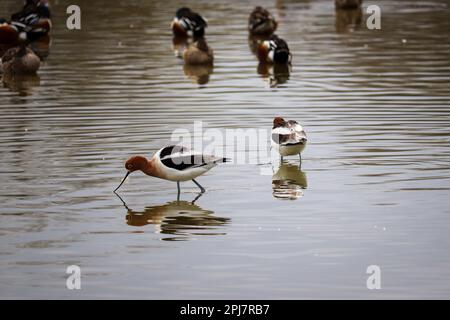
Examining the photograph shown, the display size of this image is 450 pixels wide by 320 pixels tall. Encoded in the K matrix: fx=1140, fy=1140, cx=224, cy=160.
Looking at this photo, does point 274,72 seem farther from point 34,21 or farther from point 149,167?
point 149,167

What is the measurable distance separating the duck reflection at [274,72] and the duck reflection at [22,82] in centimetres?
542

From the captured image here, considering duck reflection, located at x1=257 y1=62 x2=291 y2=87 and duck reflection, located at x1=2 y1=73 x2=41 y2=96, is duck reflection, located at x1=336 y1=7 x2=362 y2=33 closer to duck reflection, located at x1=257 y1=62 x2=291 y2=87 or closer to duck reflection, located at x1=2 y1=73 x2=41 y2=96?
duck reflection, located at x1=257 y1=62 x2=291 y2=87

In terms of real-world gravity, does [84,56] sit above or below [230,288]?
above

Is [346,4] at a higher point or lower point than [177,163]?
higher

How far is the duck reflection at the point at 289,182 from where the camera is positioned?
15602 mm

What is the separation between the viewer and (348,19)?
38875 mm

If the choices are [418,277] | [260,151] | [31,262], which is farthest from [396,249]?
[260,151]

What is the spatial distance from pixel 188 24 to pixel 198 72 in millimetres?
6016

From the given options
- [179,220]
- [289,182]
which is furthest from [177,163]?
[289,182]

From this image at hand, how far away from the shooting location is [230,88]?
25.2 m
